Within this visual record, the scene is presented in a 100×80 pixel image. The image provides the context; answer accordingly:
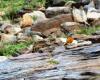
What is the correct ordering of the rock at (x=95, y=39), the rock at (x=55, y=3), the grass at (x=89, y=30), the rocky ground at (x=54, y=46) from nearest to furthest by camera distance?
the rocky ground at (x=54, y=46) → the rock at (x=95, y=39) → the grass at (x=89, y=30) → the rock at (x=55, y=3)

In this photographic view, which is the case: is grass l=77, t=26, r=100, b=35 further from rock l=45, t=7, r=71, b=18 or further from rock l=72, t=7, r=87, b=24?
rock l=45, t=7, r=71, b=18

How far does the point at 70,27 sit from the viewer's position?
9.49 metres

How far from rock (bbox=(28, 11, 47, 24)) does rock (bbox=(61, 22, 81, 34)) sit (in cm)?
114

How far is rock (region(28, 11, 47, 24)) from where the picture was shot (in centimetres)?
1082

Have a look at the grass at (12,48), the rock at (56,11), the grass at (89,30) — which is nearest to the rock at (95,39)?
the grass at (89,30)

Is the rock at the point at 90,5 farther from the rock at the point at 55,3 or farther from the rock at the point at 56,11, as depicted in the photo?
the rock at the point at 55,3

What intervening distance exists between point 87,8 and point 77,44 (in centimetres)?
357

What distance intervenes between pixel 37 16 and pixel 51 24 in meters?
1.30

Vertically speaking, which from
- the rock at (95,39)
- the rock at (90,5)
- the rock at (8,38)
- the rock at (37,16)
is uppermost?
the rock at (90,5)

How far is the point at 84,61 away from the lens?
6.20m

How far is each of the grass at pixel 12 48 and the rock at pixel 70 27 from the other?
3.19ft

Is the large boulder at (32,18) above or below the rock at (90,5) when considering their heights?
below

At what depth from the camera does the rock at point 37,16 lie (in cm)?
1082

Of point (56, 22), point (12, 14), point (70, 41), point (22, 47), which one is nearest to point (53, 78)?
point (70, 41)
